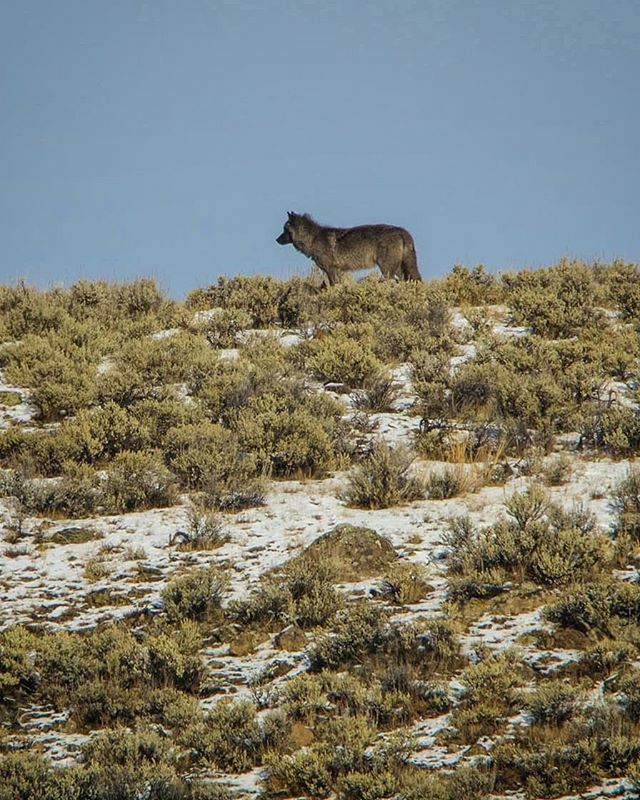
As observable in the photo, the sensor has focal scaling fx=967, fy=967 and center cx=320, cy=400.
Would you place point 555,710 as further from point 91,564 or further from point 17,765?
point 91,564

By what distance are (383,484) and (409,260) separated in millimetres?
9606

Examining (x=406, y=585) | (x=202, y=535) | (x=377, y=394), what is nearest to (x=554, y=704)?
(x=406, y=585)

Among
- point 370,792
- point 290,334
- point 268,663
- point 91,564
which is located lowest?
point 370,792

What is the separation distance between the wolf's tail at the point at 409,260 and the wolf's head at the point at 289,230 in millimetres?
3006

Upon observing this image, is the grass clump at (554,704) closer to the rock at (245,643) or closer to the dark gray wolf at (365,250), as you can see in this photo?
the rock at (245,643)

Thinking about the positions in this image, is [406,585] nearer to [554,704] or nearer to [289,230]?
[554,704]

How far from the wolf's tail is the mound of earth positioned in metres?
10.6

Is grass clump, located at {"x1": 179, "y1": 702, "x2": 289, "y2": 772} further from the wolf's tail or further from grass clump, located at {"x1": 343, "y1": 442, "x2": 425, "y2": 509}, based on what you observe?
the wolf's tail

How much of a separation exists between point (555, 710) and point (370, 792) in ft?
4.56

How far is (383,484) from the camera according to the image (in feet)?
33.6

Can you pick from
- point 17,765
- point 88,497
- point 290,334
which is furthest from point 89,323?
point 17,765

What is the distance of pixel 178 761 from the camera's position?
6.45 meters

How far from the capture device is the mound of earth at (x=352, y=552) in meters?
8.62

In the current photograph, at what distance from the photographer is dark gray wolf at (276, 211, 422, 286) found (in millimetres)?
19109
